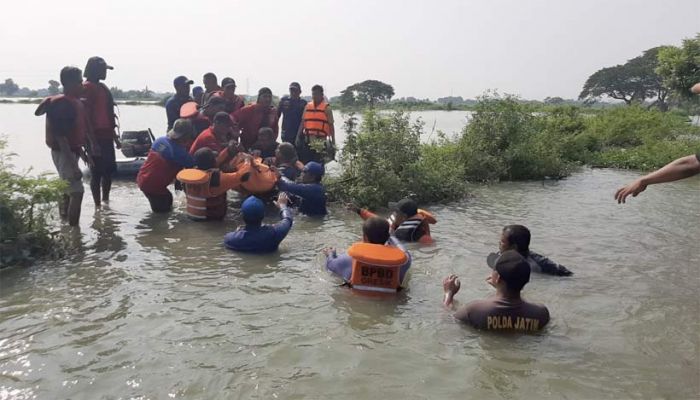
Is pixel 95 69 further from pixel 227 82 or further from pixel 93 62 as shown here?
pixel 227 82

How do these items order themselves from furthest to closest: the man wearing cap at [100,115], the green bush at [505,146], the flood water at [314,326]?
the green bush at [505,146]
the man wearing cap at [100,115]
the flood water at [314,326]

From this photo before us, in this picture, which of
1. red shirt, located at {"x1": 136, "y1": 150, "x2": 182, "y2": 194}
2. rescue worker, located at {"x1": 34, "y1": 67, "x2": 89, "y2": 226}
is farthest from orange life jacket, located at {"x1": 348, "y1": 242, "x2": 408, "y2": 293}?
red shirt, located at {"x1": 136, "y1": 150, "x2": 182, "y2": 194}

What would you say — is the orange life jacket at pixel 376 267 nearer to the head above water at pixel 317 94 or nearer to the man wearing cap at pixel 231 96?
the head above water at pixel 317 94

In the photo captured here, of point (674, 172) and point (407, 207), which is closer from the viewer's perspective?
point (674, 172)

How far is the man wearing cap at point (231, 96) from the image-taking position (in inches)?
397

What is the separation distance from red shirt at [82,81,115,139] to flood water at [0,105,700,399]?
4.58 ft

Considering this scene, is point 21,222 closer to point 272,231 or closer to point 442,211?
point 272,231

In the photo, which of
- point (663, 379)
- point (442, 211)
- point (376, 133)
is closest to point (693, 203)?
point (442, 211)

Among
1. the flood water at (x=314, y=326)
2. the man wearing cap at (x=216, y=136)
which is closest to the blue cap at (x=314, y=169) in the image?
the flood water at (x=314, y=326)

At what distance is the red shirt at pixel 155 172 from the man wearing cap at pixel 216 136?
467 mm

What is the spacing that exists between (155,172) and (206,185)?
3.03 feet

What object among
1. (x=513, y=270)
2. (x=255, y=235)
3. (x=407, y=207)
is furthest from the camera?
(x=407, y=207)

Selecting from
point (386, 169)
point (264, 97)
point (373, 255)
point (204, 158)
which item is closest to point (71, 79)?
point (204, 158)

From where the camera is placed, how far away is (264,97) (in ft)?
33.1
